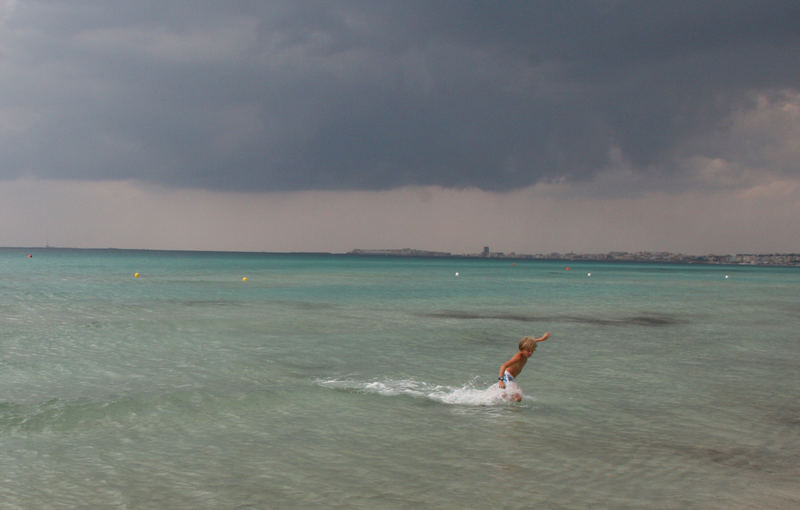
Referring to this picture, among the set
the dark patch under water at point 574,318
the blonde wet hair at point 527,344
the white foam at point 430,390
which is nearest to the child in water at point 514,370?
the blonde wet hair at point 527,344

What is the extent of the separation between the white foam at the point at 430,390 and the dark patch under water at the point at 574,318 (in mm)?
17713

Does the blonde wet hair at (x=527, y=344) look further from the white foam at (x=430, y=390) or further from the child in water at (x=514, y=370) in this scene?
the white foam at (x=430, y=390)

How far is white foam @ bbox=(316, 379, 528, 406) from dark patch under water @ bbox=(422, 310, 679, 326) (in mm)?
17713

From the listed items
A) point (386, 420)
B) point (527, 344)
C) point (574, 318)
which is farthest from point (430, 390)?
point (574, 318)

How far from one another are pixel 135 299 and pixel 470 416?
35.1 meters

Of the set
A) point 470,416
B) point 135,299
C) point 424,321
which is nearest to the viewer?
point 470,416

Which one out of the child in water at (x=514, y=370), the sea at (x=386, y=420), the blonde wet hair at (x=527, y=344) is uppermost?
the blonde wet hair at (x=527, y=344)

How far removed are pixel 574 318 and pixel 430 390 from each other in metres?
20.9

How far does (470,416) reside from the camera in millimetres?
12383

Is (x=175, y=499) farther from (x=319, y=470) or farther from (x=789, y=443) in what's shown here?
(x=789, y=443)

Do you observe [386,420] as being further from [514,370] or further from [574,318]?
[574,318]

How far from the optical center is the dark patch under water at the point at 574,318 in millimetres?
32031

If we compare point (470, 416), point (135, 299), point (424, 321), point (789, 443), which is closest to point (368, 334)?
point (424, 321)

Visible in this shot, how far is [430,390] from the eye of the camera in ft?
48.9
